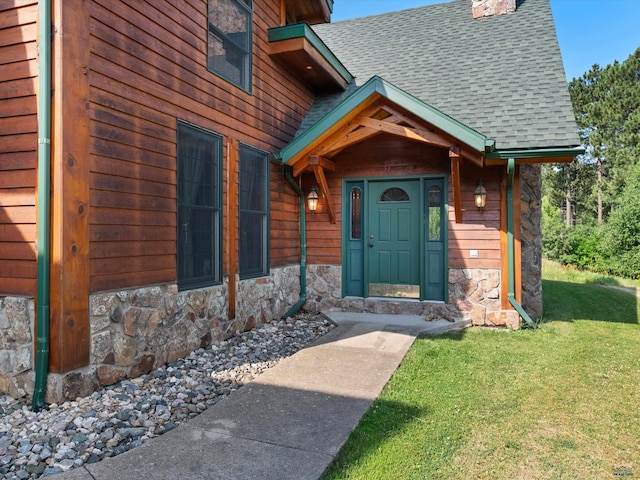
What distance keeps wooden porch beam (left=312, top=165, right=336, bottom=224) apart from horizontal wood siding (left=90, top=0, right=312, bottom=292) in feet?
4.53

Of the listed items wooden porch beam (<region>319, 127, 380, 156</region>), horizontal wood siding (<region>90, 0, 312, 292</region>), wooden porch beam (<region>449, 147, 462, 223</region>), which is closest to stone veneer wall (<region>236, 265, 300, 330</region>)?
horizontal wood siding (<region>90, 0, 312, 292</region>)

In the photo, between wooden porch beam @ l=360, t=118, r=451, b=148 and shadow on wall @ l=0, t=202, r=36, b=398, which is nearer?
shadow on wall @ l=0, t=202, r=36, b=398

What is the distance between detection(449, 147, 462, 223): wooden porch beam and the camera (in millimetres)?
5652

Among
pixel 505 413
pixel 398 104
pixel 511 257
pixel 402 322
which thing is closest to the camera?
pixel 505 413

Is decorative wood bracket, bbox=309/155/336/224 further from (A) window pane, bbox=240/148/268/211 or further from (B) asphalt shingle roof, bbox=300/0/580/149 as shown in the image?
(B) asphalt shingle roof, bbox=300/0/580/149

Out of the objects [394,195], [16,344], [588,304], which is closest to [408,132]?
[394,195]

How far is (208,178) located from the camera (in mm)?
5012

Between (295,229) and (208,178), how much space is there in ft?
7.86

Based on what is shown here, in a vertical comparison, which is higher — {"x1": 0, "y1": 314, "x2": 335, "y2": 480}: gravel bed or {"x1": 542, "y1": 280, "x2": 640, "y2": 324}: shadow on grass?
{"x1": 542, "y1": 280, "x2": 640, "y2": 324}: shadow on grass

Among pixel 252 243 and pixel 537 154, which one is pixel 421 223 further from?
pixel 252 243

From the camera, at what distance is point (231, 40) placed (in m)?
5.56

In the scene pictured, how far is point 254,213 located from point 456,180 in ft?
9.34

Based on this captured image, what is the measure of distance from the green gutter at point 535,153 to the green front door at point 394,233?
1.37m

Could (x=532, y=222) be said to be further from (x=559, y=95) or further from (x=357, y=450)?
(x=357, y=450)
